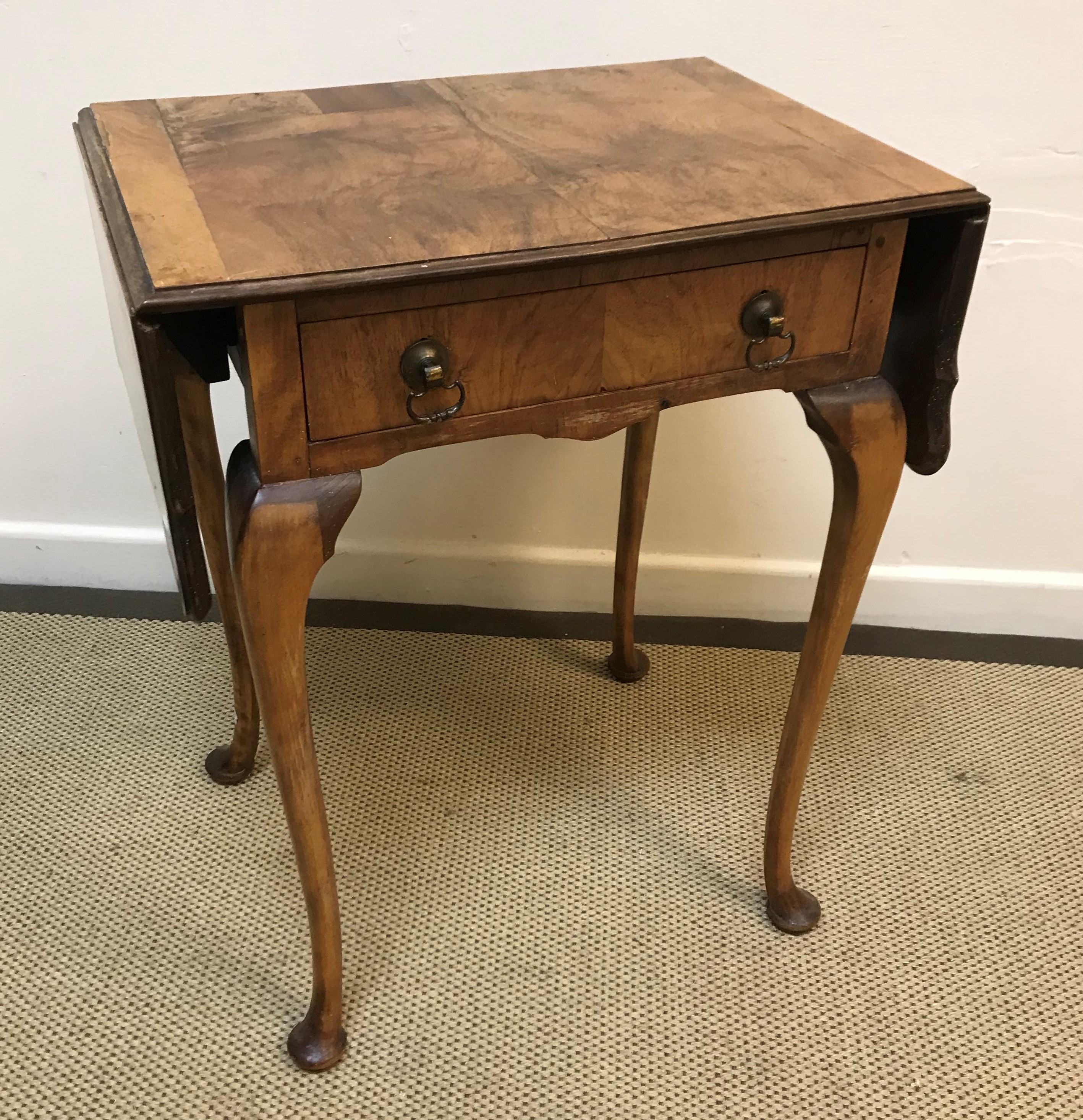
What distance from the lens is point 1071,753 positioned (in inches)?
58.8

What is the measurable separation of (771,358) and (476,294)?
27cm

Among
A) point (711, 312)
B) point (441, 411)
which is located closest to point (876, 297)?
point (711, 312)

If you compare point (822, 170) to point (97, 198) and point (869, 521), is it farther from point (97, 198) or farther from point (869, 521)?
point (97, 198)

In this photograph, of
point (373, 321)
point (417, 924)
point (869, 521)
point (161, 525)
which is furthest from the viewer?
point (161, 525)

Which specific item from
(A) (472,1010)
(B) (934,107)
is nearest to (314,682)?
(A) (472,1010)

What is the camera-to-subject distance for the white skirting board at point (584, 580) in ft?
5.54

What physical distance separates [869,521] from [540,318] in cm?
40

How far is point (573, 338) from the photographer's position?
0.81 metres

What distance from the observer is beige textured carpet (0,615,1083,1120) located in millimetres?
1083

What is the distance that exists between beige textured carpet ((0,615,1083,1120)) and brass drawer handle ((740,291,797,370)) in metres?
0.72

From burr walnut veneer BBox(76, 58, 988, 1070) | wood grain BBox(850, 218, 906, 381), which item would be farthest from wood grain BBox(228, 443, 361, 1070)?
wood grain BBox(850, 218, 906, 381)

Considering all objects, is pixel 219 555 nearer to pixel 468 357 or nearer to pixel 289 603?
pixel 289 603

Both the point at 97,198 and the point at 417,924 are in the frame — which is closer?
the point at 97,198

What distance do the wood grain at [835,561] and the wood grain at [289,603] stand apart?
17.3 inches
